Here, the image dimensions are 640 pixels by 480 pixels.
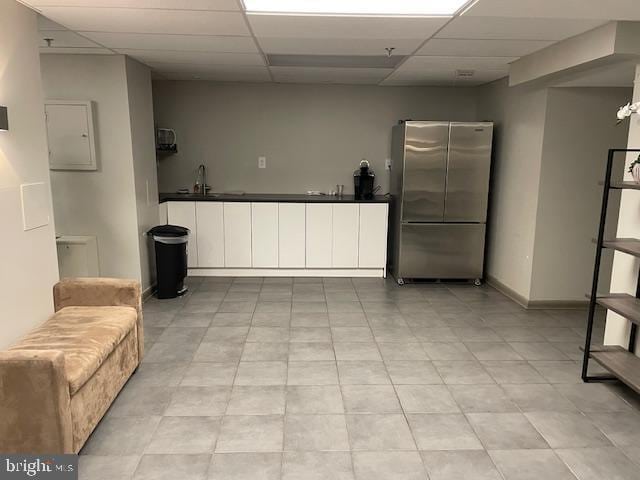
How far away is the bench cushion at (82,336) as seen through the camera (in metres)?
2.23

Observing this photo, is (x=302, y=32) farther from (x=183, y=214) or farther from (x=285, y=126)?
(x=183, y=214)

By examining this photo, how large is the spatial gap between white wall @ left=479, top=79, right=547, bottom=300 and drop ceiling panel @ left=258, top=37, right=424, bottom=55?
1507 millimetres

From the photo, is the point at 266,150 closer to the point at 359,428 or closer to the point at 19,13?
the point at 19,13

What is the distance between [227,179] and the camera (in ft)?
19.5

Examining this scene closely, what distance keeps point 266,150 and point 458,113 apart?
2470 millimetres

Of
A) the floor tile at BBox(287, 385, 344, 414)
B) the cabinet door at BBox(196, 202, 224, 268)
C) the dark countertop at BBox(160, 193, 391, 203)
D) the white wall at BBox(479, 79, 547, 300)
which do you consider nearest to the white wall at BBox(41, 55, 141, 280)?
the dark countertop at BBox(160, 193, 391, 203)

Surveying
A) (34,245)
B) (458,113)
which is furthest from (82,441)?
(458,113)

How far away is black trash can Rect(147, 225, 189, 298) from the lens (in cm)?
457

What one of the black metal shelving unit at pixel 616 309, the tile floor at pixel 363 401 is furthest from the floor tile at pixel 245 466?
the black metal shelving unit at pixel 616 309

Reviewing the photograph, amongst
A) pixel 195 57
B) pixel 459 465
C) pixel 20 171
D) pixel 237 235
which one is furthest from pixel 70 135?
pixel 459 465

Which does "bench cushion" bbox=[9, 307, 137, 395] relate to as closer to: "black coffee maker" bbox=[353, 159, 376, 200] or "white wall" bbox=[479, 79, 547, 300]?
"black coffee maker" bbox=[353, 159, 376, 200]

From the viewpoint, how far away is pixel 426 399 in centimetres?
282

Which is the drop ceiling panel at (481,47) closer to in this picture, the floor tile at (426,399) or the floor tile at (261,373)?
the floor tile at (426,399)

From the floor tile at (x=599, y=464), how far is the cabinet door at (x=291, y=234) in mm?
3654
